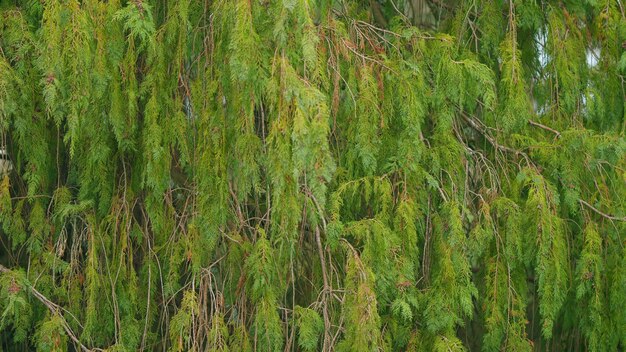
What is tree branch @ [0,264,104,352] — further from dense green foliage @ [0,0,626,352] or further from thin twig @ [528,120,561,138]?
thin twig @ [528,120,561,138]

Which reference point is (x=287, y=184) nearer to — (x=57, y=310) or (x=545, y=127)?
(x=57, y=310)

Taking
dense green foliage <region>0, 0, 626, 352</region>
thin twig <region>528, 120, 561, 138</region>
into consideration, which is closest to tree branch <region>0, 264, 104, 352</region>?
dense green foliage <region>0, 0, 626, 352</region>

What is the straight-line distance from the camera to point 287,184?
3.44 metres

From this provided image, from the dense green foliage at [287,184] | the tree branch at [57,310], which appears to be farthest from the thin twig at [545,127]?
the tree branch at [57,310]

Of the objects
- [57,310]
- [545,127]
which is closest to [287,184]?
[57,310]

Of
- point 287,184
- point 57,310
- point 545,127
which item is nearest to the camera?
point 287,184

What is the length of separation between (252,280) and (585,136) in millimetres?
1313

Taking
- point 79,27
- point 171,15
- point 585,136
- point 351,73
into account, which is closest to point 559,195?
point 585,136

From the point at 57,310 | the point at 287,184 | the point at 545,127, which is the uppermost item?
the point at 545,127

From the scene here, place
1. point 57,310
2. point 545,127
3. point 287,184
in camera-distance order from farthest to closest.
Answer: point 545,127 → point 57,310 → point 287,184

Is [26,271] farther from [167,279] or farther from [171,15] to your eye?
[171,15]

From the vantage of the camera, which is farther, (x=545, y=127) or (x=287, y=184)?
(x=545, y=127)

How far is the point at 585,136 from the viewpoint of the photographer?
4305mm

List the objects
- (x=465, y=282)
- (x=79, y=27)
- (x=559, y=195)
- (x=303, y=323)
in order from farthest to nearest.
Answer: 1. (x=559, y=195)
2. (x=465, y=282)
3. (x=303, y=323)
4. (x=79, y=27)
